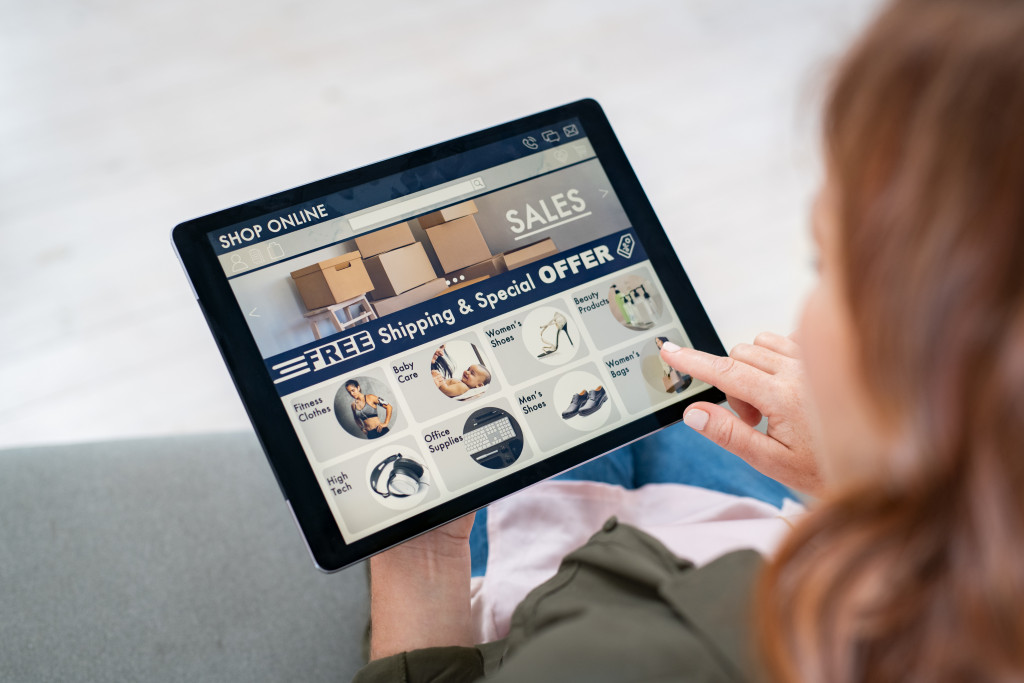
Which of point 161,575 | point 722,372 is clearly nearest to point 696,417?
point 722,372

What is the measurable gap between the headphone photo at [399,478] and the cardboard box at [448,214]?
0.66 feet

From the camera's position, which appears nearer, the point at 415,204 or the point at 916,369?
the point at 916,369

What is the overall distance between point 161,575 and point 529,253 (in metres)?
0.49

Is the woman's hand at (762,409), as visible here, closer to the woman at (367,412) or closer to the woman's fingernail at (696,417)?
the woman's fingernail at (696,417)

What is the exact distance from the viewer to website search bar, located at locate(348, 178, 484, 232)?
0.58m

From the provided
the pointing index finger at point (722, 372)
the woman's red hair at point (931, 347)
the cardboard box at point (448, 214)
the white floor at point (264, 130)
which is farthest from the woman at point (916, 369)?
the white floor at point (264, 130)

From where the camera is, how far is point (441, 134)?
133cm

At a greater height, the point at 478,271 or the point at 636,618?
the point at 478,271

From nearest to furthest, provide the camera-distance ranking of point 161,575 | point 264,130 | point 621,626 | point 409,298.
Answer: point 621,626 → point 409,298 → point 161,575 → point 264,130

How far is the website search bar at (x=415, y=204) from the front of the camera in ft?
1.91

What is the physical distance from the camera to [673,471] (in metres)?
0.78

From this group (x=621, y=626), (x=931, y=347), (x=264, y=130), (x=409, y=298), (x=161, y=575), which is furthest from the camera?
(x=264, y=130)

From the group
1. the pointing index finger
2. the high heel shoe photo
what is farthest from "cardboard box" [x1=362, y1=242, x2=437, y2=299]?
the pointing index finger

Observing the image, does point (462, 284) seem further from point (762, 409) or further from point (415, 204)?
point (762, 409)
